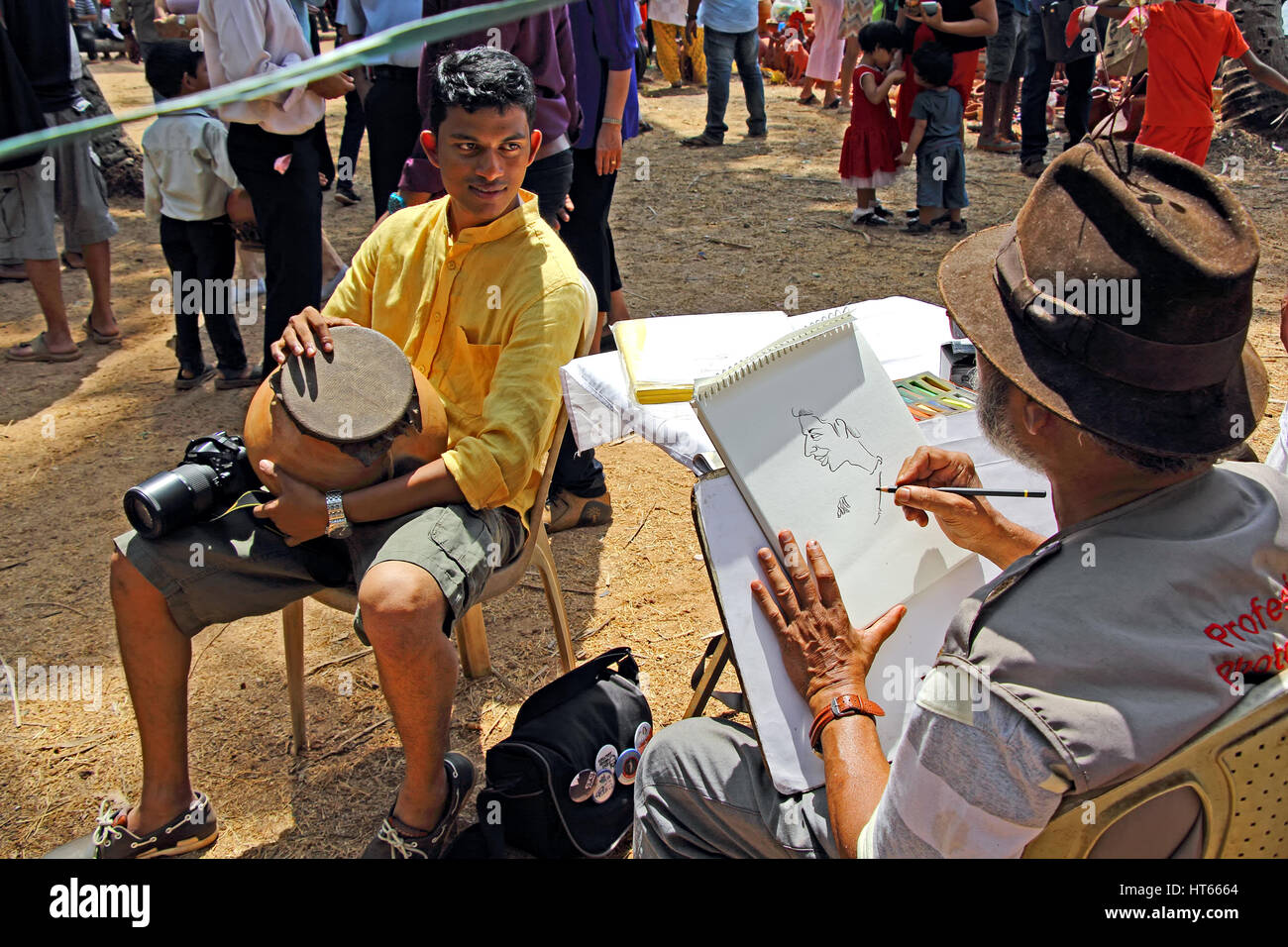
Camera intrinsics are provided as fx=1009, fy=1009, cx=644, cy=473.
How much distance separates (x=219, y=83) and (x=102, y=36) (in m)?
13.7

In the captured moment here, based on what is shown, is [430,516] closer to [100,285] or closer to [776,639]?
[776,639]

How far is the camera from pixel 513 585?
254 centimetres

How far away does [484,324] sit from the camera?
2.47 meters

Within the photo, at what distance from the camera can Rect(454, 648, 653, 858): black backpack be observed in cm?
222

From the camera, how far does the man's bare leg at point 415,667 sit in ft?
6.70

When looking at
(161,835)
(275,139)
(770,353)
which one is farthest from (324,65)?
(275,139)

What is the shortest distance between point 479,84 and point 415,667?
1394 millimetres

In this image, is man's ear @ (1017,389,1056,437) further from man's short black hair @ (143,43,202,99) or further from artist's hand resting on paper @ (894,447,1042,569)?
man's short black hair @ (143,43,202,99)

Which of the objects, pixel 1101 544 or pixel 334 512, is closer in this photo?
pixel 1101 544

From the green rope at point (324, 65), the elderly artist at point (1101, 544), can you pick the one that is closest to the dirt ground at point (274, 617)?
the elderly artist at point (1101, 544)

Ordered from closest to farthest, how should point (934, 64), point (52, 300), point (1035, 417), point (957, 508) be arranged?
1. point (1035, 417)
2. point (957, 508)
3. point (52, 300)
4. point (934, 64)

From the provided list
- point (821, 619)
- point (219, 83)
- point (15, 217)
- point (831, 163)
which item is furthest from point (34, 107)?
point (831, 163)

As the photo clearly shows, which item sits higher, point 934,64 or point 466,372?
point 934,64

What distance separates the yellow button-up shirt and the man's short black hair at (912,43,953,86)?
4970mm
